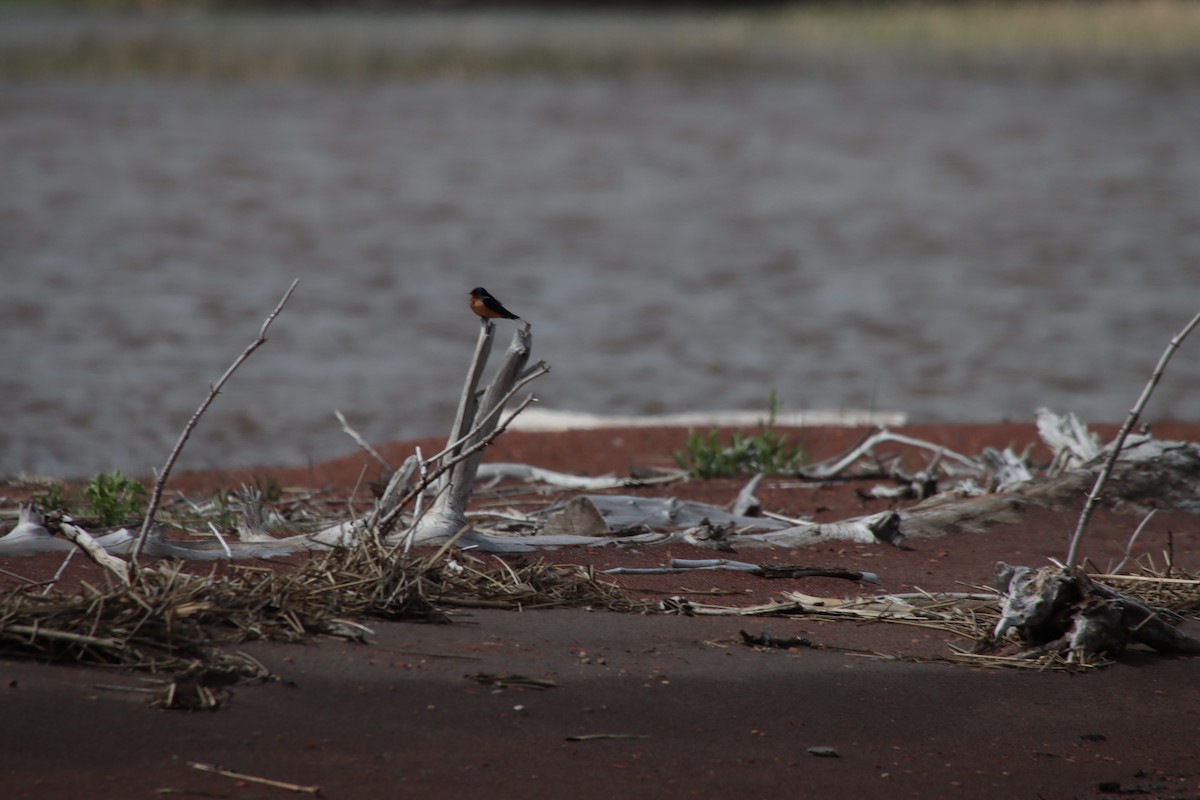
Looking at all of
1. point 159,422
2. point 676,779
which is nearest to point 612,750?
point 676,779

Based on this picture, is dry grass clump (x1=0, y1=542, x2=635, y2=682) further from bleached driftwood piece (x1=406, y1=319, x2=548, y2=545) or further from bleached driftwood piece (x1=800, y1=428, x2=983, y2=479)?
bleached driftwood piece (x1=800, y1=428, x2=983, y2=479)

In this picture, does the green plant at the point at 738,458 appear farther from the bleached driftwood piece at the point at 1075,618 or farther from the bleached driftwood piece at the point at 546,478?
the bleached driftwood piece at the point at 1075,618

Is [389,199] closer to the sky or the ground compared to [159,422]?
closer to the sky

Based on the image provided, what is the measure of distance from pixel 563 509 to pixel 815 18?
4568 cm

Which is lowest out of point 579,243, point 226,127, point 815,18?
point 579,243

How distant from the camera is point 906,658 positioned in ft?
13.0

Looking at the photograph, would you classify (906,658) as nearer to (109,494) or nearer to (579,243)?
(109,494)

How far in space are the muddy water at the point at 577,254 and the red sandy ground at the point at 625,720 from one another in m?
4.47

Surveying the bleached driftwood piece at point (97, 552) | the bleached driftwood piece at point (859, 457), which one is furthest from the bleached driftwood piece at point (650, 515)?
the bleached driftwood piece at point (97, 552)

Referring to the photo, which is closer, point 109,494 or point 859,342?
point 109,494

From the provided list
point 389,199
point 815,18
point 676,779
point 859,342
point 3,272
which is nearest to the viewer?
point 676,779

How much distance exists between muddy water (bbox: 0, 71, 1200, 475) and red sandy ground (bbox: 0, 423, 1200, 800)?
4.47 metres

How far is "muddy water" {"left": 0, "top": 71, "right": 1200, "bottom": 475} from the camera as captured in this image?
1164 cm

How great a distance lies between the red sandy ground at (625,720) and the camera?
123 inches
